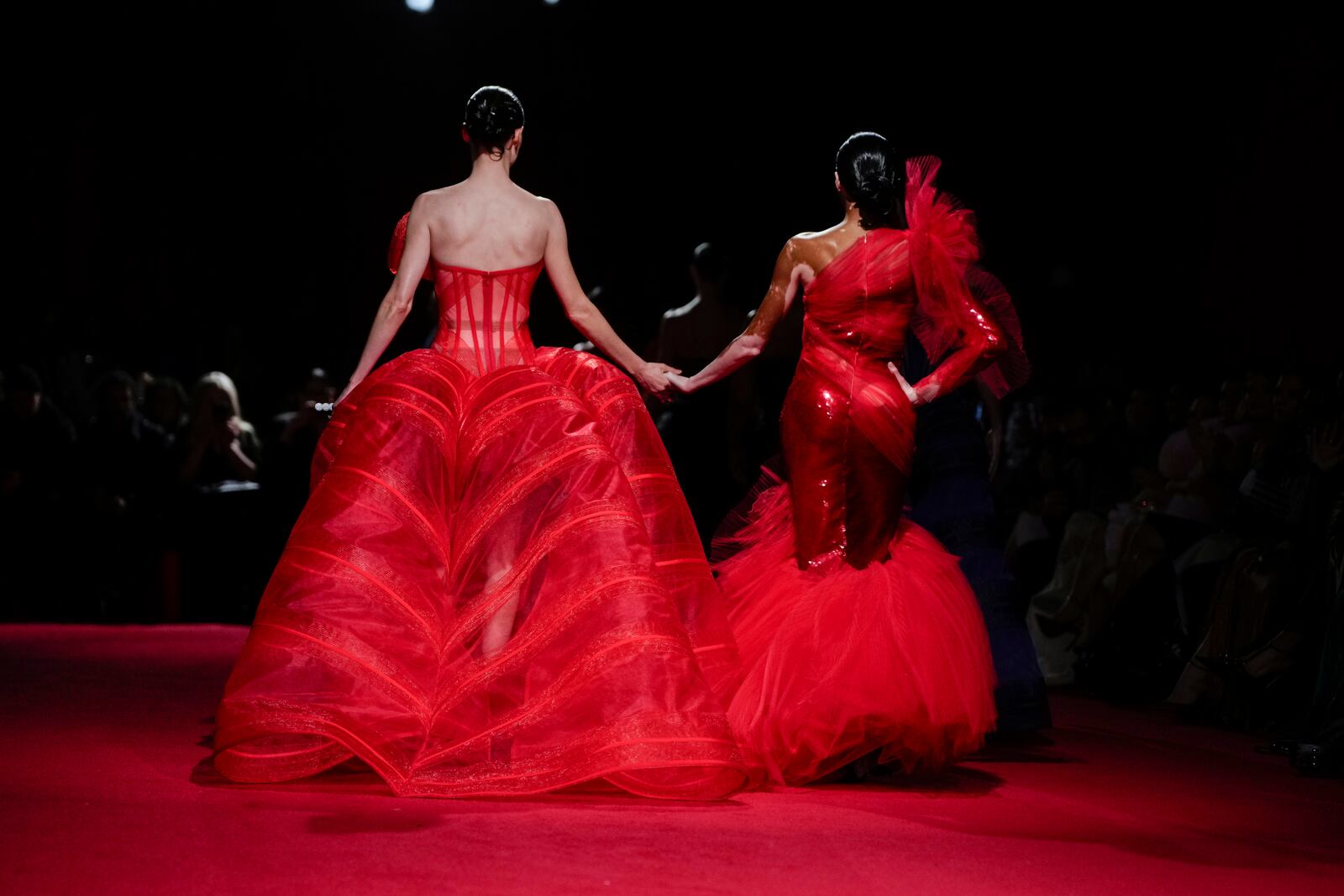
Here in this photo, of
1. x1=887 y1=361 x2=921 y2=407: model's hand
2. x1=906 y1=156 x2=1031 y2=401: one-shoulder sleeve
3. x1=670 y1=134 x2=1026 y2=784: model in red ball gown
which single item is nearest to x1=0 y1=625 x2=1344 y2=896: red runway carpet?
x1=670 y1=134 x2=1026 y2=784: model in red ball gown

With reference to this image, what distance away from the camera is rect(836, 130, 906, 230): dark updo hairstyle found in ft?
14.3

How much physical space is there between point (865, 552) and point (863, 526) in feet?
0.24

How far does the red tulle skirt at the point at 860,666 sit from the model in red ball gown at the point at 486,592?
14cm

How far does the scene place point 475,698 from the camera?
3787 mm

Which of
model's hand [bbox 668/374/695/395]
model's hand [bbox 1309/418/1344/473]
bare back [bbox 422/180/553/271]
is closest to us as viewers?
bare back [bbox 422/180/553/271]

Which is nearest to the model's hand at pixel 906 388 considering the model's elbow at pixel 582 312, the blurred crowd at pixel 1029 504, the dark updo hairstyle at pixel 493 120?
the blurred crowd at pixel 1029 504

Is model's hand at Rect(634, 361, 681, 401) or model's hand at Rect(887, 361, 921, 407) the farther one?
model's hand at Rect(634, 361, 681, 401)

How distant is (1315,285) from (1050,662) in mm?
2221

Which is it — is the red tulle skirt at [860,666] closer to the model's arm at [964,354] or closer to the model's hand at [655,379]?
the model's arm at [964,354]

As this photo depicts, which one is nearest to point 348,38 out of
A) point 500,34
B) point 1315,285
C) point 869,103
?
point 500,34

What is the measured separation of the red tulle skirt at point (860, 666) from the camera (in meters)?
4.04

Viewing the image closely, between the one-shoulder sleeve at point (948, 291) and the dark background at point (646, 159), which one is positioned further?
the dark background at point (646, 159)

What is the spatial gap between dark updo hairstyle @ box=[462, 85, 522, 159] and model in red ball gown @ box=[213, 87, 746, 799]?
3 centimetres

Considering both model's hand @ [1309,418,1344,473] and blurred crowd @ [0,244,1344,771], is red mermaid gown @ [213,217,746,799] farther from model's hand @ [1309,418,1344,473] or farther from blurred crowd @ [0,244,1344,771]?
model's hand @ [1309,418,1344,473]
